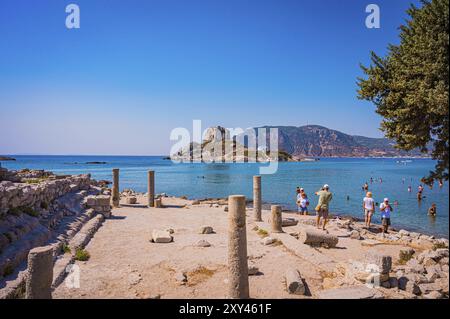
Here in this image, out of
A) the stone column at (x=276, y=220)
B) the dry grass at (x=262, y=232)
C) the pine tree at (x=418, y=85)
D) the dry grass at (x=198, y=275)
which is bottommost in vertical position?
the dry grass at (x=262, y=232)

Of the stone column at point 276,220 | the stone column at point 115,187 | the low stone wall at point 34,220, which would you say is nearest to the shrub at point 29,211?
the low stone wall at point 34,220

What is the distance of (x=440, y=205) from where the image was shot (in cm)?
3234

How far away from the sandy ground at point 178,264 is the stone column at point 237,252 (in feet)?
2.06

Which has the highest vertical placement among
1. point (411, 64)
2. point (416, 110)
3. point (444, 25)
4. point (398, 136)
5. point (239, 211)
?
point (444, 25)

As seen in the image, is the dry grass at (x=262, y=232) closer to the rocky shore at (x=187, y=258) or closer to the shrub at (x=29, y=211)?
the rocky shore at (x=187, y=258)

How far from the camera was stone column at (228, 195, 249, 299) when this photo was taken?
8055 mm

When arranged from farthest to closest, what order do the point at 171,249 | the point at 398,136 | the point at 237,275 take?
1. the point at 171,249
2. the point at 398,136
3. the point at 237,275

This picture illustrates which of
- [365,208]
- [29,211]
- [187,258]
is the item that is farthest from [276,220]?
[29,211]

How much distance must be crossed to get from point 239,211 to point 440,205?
107ft

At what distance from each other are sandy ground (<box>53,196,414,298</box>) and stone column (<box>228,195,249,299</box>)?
2.06ft

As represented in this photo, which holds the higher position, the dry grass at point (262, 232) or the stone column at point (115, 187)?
the stone column at point (115, 187)

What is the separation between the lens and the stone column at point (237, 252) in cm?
805
